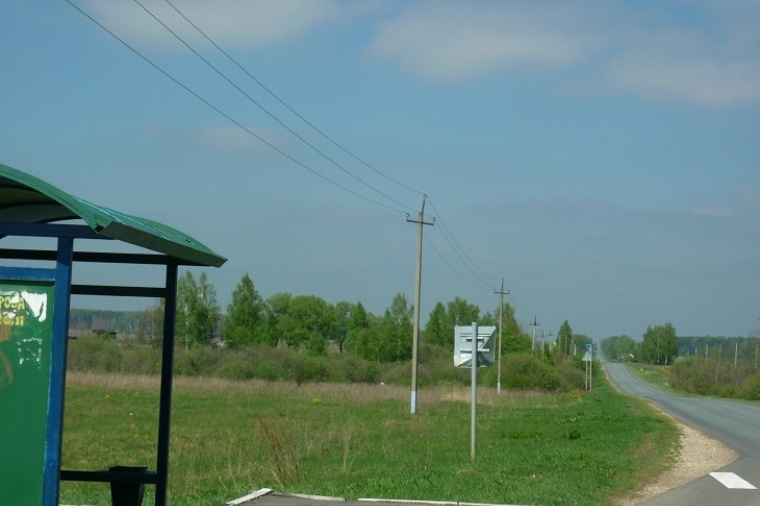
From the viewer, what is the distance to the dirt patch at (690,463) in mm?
14148

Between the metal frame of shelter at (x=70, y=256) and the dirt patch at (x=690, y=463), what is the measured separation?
7.18 metres

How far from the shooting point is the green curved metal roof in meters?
6.18

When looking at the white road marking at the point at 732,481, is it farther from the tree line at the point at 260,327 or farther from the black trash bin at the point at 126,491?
the tree line at the point at 260,327

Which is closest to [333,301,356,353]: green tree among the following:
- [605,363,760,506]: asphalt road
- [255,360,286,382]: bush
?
[255,360,286,382]: bush

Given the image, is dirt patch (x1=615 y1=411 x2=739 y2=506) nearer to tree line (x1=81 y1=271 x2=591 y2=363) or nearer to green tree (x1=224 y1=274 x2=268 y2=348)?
tree line (x1=81 y1=271 x2=591 y2=363)

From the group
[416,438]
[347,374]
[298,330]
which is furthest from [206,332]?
[416,438]

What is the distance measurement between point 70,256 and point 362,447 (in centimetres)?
1773

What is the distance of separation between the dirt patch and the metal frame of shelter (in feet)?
23.6

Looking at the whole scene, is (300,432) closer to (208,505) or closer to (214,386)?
(208,505)

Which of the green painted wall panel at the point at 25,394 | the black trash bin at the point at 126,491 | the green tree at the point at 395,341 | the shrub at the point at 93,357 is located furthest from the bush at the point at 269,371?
the green painted wall panel at the point at 25,394

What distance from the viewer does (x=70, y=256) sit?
6398mm

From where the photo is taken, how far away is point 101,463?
68.7ft

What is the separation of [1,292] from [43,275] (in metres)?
0.32

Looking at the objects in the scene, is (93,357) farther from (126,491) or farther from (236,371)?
(126,491)
